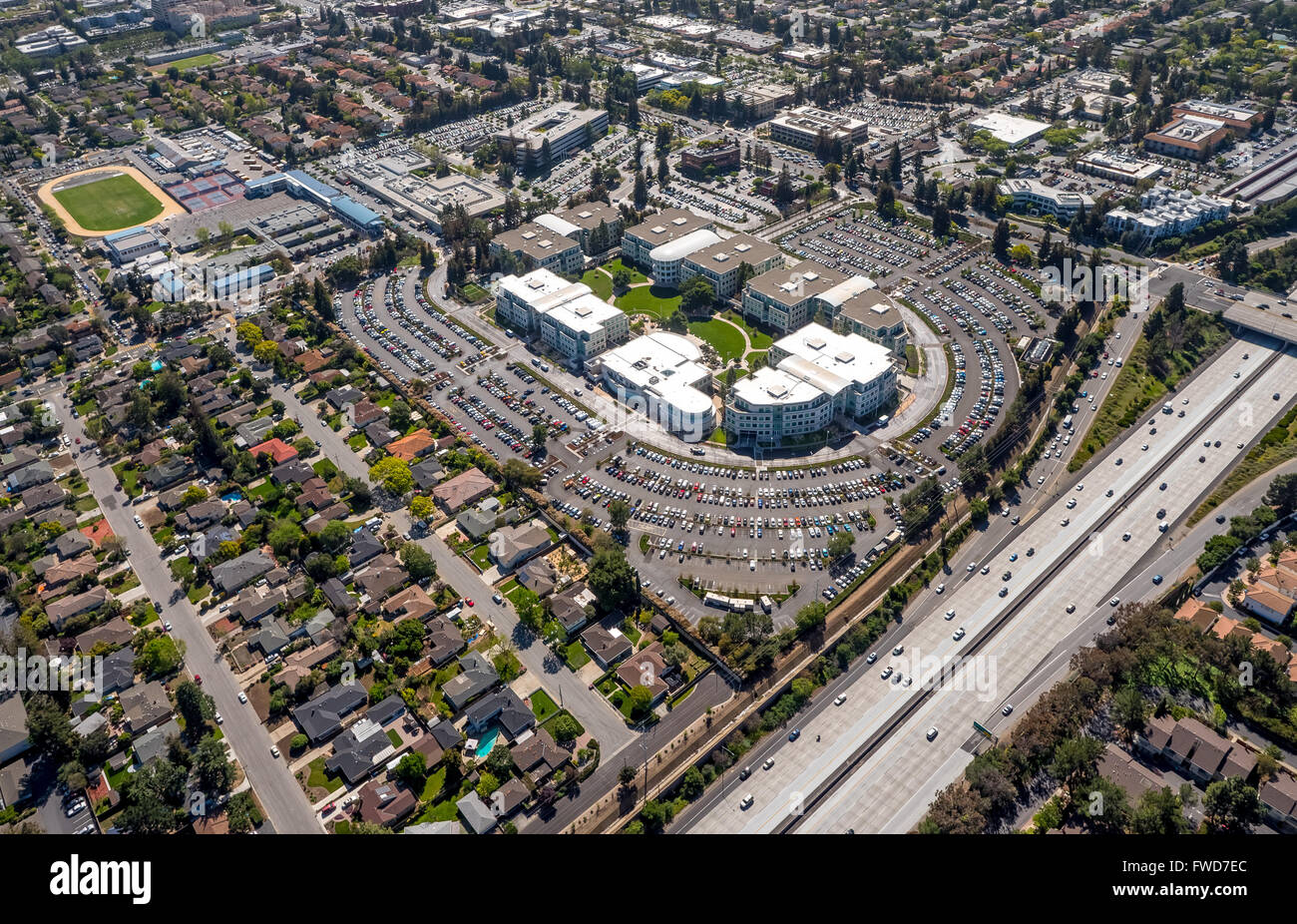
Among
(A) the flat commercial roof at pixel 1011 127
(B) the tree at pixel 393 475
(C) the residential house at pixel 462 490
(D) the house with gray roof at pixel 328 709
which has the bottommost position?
(D) the house with gray roof at pixel 328 709

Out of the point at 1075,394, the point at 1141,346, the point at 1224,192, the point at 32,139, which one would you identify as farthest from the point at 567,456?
the point at 32,139

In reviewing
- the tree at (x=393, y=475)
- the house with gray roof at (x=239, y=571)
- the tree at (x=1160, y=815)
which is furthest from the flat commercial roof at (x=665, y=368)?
the tree at (x=1160, y=815)

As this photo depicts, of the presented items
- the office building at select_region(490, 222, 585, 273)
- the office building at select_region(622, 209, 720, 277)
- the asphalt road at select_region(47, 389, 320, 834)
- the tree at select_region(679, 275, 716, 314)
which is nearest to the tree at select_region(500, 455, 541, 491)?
the asphalt road at select_region(47, 389, 320, 834)

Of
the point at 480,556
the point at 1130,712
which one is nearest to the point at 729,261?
the point at 480,556

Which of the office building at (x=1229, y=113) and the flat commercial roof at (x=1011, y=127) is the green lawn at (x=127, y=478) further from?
the office building at (x=1229, y=113)

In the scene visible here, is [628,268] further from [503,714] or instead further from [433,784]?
[433,784]
